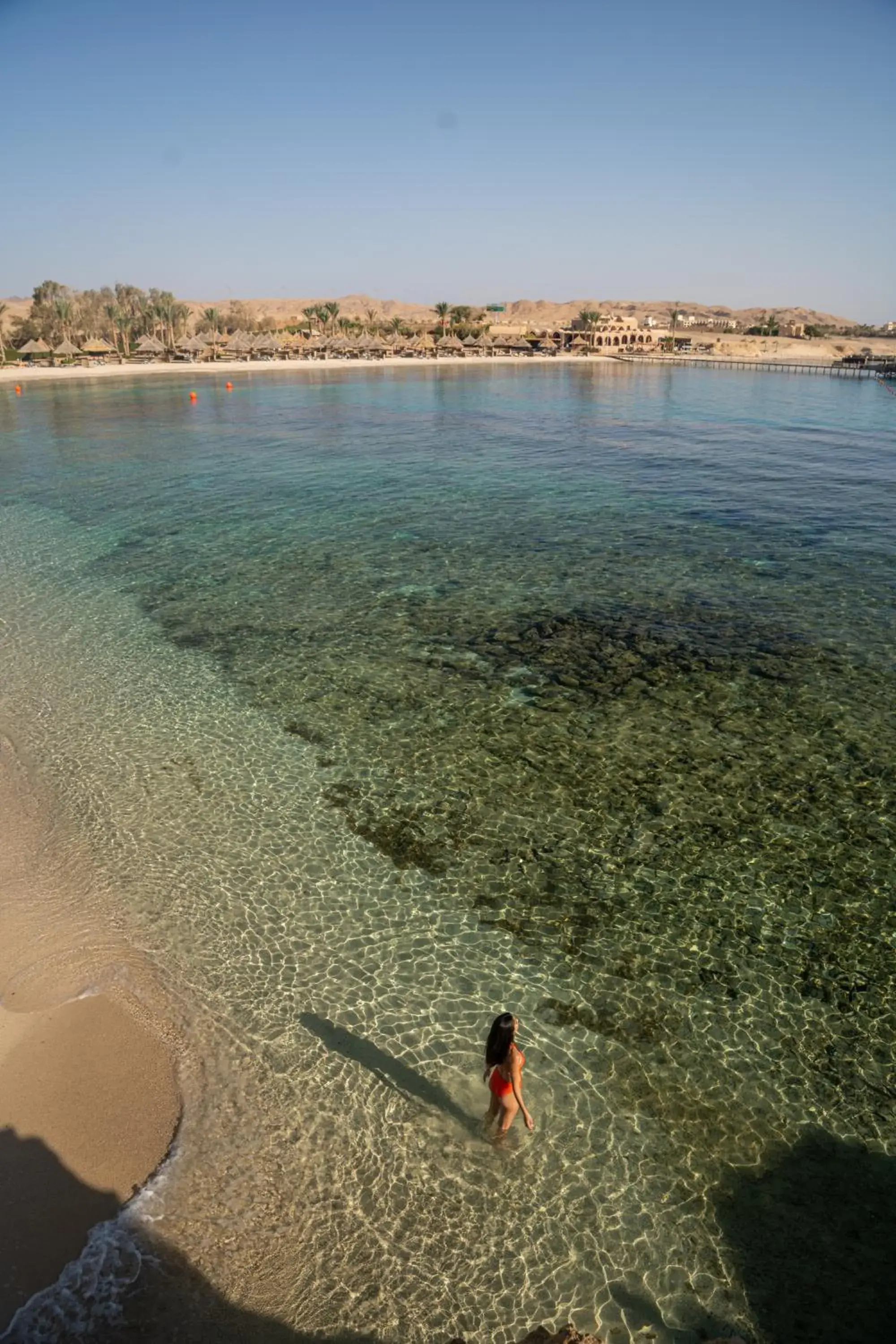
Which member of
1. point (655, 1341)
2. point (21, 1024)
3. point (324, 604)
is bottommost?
point (655, 1341)

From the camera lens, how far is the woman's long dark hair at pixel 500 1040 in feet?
15.4

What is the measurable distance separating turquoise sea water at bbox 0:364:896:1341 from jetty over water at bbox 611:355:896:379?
83245mm

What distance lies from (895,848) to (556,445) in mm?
30250

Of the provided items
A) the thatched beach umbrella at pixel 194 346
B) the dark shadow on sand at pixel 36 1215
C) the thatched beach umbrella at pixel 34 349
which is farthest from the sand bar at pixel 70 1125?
the thatched beach umbrella at pixel 194 346

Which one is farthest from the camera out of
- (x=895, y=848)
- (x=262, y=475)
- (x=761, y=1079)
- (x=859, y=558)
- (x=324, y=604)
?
(x=262, y=475)

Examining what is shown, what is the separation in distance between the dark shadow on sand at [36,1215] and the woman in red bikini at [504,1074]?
7.75ft

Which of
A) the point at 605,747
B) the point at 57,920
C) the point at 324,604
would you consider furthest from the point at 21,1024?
the point at 324,604

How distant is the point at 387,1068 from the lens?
217 inches

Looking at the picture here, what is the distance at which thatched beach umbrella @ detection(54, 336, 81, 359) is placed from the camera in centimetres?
6962

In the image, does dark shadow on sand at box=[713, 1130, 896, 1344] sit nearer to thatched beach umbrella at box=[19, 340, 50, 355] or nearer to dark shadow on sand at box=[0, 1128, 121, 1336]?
dark shadow on sand at box=[0, 1128, 121, 1336]

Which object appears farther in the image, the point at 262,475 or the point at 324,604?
the point at 262,475

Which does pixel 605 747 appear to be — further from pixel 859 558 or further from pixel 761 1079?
pixel 859 558

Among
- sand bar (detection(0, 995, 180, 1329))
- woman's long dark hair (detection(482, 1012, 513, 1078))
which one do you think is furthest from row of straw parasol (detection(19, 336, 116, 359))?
woman's long dark hair (detection(482, 1012, 513, 1078))

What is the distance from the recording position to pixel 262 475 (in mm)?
27797
